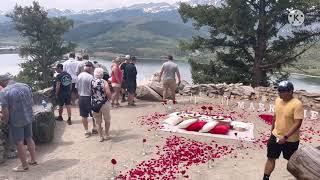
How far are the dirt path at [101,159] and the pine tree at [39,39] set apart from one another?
1666 inches

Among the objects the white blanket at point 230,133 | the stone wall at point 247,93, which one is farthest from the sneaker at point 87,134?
the stone wall at point 247,93

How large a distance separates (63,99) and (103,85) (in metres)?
2.88

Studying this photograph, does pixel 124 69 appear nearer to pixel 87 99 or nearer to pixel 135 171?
pixel 87 99

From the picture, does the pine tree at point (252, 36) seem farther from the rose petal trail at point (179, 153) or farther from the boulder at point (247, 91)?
the rose petal trail at point (179, 153)

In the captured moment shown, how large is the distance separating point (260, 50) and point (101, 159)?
18.1m

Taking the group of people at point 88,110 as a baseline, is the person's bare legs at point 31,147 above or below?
below

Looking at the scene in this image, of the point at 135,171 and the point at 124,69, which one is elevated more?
the point at 124,69

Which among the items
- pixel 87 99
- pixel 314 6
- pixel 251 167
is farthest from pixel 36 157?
pixel 314 6

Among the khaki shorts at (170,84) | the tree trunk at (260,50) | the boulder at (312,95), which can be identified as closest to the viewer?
the khaki shorts at (170,84)

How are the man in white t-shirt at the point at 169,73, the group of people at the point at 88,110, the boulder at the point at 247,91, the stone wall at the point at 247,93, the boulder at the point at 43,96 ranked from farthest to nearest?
the boulder at the point at 247,91 → the stone wall at the point at 247,93 → the man in white t-shirt at the point at 169,73 → the boulder at the point at 43,96 → the group of people at the point at 88,110

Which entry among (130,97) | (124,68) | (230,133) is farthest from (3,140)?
(124,68)

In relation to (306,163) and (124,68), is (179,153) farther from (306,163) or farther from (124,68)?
(124,68)

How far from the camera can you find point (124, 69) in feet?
54.3

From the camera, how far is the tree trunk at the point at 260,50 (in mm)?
25656
